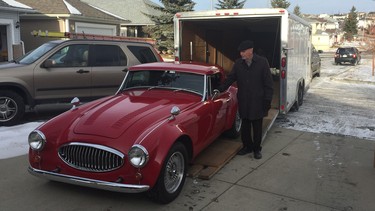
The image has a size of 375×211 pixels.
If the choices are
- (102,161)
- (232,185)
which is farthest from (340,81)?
(102,161)

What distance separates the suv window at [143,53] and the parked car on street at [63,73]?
0.09 feet

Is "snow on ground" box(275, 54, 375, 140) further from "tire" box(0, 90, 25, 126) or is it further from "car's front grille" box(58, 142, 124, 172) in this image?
"tire" box(0, 90, 25, 126)

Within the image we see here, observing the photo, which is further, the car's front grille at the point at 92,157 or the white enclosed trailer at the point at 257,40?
the white enclosed trailer at the point at 257,40

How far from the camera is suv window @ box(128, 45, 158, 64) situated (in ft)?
32.2

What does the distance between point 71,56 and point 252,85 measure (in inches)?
182

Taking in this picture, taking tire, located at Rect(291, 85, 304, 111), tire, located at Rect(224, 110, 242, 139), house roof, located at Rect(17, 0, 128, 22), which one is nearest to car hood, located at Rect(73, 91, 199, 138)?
tire, located at Rect(224, 110, 242, 139)

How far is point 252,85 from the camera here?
613 cm

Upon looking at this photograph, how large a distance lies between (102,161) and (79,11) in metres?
19.5

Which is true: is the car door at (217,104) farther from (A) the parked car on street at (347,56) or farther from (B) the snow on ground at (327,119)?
(A) the parked car on street at (347,56)

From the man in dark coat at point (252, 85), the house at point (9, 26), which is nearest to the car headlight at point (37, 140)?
the man in dark coat at point (252, 85)

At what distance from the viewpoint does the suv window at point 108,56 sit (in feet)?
30.1

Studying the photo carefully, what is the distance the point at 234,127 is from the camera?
7.13 m

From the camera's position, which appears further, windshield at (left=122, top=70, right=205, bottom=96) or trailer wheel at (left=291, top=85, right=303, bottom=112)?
trailer wheel at (left=291, top=85, right=303, bottom=112)

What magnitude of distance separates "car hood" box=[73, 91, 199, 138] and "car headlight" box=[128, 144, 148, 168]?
1.02ft
